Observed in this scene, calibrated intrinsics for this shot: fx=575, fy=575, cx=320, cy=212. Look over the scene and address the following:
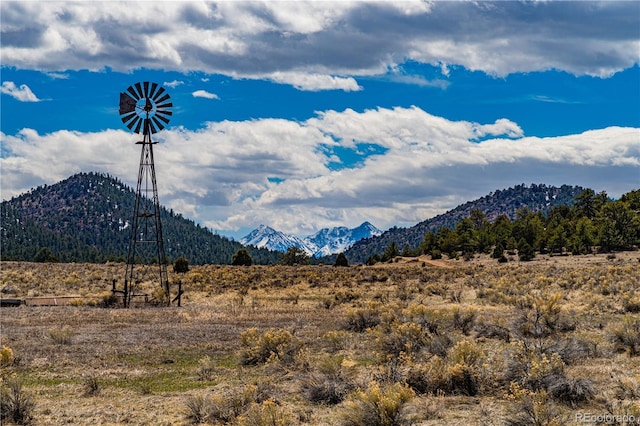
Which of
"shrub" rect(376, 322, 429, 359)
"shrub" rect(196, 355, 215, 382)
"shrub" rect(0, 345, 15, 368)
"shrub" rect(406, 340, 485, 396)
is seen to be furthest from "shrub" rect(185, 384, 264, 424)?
"shrub" rect(0, 345, 15, 368)

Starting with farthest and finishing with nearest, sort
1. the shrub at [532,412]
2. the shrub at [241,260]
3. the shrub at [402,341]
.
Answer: the shrub at [241,260], the shrub at [402,341], the shrub at [532,412]

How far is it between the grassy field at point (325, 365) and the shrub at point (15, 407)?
35 millimetres

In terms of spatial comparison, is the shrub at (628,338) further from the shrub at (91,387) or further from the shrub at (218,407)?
the shrub at (91,387)

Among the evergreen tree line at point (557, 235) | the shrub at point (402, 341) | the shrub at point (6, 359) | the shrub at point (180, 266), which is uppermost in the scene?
the evergreen tree line at point (557, 235)

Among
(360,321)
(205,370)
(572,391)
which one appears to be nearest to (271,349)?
(205,370)

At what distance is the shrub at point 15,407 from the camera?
1173 centimetres

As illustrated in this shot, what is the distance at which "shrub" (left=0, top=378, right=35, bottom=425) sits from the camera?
1173 centimetres

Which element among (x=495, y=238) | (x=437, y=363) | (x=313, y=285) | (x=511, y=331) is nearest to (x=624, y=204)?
(x=495, y=238)

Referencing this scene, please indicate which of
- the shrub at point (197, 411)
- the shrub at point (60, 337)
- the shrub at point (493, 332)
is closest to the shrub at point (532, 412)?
the shrub at point (197, 411)

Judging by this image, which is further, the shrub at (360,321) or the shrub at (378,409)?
the shrub at (360,321)

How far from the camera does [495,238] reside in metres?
91.6

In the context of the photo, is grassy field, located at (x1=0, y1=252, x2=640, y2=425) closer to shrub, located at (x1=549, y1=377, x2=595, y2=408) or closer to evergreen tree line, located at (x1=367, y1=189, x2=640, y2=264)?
shrub, located at (x1=549, y1=377, x2=595, y2=408)

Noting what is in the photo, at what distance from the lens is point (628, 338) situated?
15.5 meters

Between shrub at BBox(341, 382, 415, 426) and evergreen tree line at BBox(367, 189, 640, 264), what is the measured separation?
68993 millimetres
